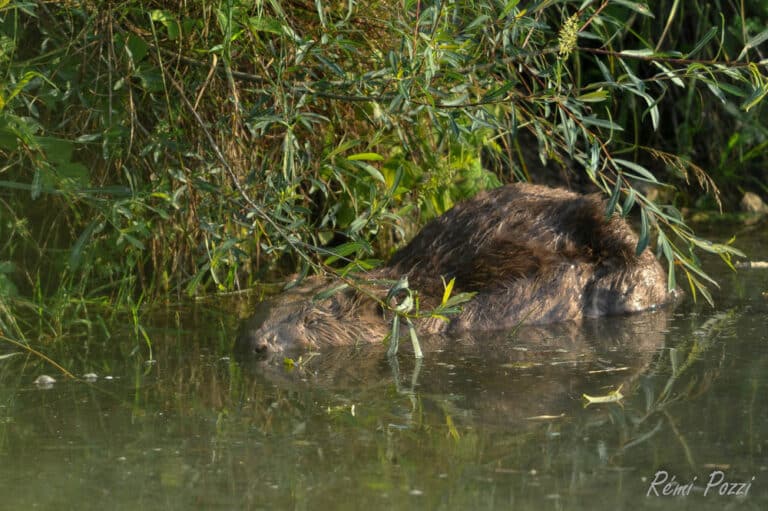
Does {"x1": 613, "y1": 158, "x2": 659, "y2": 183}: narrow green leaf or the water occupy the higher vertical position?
{"x1": 613, "y1": 158, "x2": 659, "y2": 183}: narrow green leaf

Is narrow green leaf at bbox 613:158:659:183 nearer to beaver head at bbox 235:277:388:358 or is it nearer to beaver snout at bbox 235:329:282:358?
beaver head at bbox 235:277:388:358

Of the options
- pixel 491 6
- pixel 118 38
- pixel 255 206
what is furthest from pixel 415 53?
pixel 118 38

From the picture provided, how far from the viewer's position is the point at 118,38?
4379 mm

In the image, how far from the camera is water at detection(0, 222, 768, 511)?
111 inches

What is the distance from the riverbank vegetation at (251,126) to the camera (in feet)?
12.8

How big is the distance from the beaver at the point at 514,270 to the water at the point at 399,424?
0.30 m

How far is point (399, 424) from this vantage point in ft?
11.1

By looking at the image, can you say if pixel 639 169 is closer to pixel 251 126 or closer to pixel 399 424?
pixel 399 424

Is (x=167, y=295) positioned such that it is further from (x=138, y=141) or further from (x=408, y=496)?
(x=408, y=496)

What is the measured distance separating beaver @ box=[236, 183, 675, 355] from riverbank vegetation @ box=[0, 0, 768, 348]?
28cm

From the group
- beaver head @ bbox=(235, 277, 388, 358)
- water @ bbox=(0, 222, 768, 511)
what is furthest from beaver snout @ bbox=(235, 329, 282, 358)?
water @ bbox=(0, 222, 768, 511)

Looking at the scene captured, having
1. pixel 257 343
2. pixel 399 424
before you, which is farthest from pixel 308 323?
pixel 399 424

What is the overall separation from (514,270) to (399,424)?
197 centimetres

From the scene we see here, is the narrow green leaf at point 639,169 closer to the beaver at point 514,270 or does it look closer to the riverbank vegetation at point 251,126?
the riverbank vegetation at point 251,126
